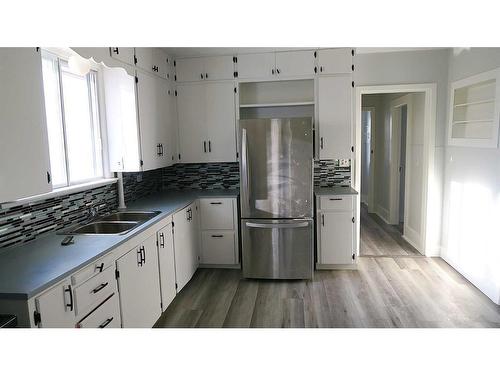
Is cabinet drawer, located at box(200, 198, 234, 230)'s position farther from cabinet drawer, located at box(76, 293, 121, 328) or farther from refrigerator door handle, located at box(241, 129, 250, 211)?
cabinet drawer, located at box(76, 293, 121, 328)

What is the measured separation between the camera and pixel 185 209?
11.6ft

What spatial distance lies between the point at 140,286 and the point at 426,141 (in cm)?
358

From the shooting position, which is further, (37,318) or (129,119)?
(129,119)

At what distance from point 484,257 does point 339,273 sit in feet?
4.51

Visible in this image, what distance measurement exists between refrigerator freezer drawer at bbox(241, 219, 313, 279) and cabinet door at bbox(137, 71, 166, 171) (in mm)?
1139

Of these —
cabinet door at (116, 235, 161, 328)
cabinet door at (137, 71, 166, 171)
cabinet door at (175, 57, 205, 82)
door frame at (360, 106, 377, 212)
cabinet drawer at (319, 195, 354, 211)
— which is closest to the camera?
cabinet door at (116, 235, 161, 328)

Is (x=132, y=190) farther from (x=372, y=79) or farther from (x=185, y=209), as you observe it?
(x=372, y=79)

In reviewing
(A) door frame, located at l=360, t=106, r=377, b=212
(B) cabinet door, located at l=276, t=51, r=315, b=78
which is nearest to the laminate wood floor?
(B) cabinet door, located at l=276, t=51, r=315, b=78

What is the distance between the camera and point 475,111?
3.54 metres

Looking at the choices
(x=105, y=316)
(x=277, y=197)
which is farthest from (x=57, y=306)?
(x=277, y=197)

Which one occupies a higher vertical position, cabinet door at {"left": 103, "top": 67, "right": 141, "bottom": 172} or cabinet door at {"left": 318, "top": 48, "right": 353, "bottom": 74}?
cabinet door at {"left": 318, "top": 48, "right": 353, "bottom": 74}

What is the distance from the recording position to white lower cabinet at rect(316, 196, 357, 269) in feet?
12.6

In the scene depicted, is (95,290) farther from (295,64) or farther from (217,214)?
(295,64)

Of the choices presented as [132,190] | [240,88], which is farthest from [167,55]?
[132,190]
